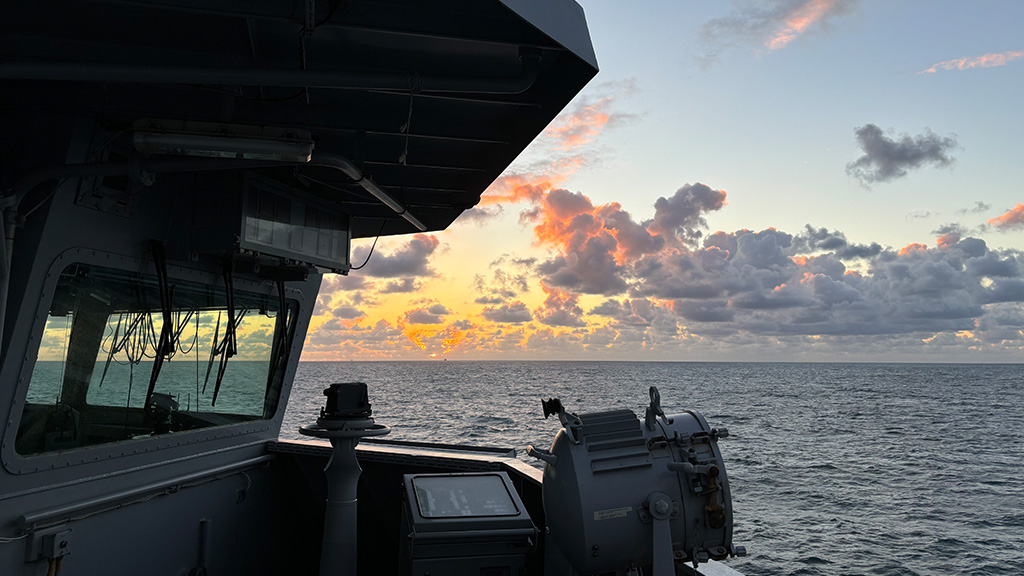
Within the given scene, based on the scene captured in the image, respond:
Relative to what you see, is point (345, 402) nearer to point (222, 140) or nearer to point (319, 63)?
point (222, 140)

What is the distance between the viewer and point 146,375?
484cm

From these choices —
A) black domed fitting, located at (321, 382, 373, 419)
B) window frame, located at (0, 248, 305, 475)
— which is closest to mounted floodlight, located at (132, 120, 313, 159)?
window frame, located at (0, 248, 305, 475)

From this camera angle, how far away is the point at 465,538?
388cm

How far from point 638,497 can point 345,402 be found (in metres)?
2.29

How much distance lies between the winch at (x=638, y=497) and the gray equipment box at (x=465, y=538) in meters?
0.44

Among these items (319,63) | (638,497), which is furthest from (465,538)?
(319,63)

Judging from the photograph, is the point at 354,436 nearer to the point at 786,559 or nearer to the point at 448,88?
the point at 448,88

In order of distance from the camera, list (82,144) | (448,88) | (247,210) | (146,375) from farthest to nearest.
A: (146,375), (247,210), (82,144), (448,88)

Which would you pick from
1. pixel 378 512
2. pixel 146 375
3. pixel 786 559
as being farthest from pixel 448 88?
pixel 786 559

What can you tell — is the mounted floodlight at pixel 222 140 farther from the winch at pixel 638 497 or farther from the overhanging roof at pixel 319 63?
the winch at pixel 638 497

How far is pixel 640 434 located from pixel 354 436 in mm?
2128

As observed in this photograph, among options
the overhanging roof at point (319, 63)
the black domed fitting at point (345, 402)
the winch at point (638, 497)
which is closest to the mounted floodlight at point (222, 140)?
the overhanging roof at point (319, 63)

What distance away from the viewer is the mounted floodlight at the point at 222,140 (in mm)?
3244

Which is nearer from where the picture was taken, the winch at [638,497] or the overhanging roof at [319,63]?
the overhanging roof at [319,63]
